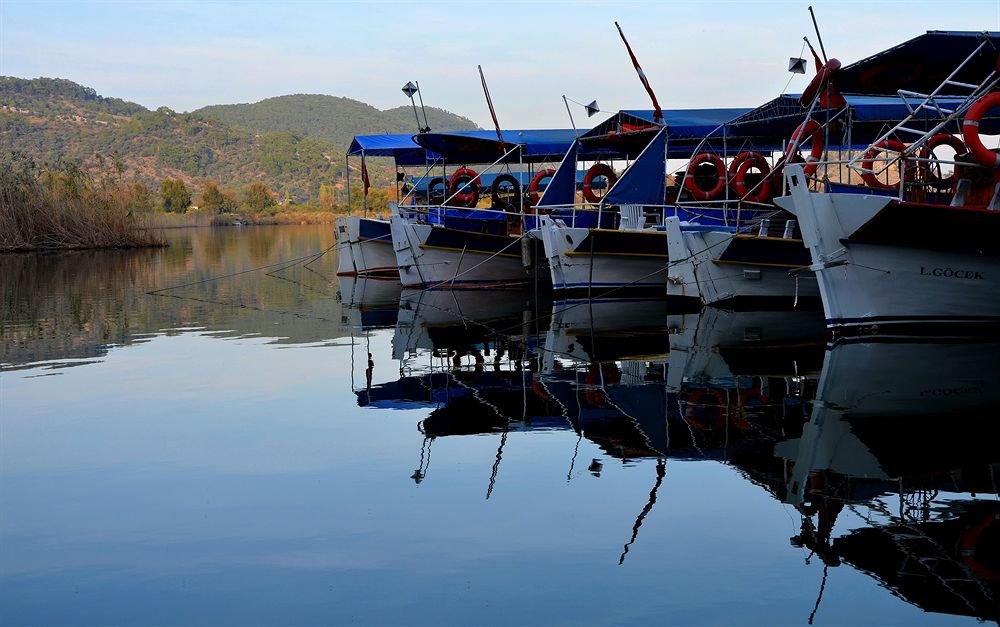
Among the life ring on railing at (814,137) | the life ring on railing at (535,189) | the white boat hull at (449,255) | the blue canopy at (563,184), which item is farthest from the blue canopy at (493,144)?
the life ring on railing at (814,137)

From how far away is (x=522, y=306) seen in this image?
2298 cm

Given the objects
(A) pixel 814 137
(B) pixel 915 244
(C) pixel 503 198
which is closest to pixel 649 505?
(B) pixel 915 244

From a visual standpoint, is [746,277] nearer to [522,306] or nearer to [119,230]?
[522,306]

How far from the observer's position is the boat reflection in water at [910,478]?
5.68 metres

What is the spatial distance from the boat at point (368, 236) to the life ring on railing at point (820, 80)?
54.7ft

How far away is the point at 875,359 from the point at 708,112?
14986 mm

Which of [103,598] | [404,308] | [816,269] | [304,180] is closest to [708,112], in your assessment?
[404,308]

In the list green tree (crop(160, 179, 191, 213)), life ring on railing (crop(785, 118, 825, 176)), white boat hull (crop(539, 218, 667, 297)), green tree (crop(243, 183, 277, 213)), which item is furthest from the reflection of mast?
green tree (crop(160, 179, 191, 213))

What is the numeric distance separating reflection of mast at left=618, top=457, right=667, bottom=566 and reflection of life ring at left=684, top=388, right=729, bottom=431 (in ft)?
4.48

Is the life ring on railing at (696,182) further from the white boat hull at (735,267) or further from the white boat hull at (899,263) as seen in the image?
the white boat hull at (899,263)

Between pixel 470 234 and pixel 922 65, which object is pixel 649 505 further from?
pixel 470 234

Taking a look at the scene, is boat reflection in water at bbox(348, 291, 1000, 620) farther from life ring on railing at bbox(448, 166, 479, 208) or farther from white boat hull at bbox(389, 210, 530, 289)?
life ring on railing at bbox(448, 166, 479, 208)

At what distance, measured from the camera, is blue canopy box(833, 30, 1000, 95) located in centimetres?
1472

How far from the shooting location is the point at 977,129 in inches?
545
